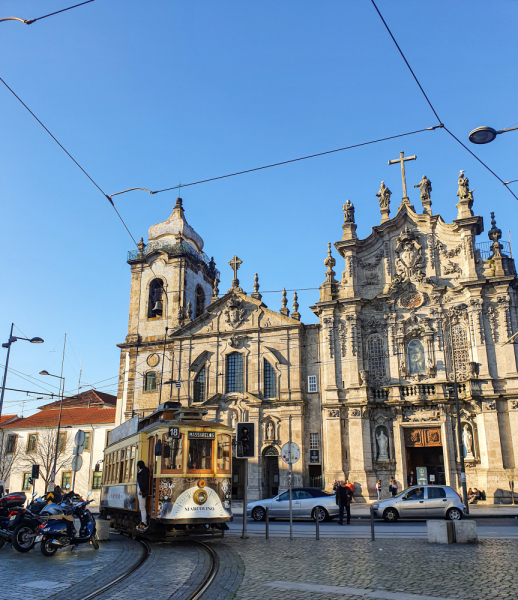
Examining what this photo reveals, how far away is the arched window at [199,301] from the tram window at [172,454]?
27897 millimetres

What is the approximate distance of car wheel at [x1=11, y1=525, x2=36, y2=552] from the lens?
538 inches

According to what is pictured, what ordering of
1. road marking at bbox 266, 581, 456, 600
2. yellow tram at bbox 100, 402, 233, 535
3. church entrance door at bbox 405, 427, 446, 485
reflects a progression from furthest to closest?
church entrance door at bbox 405, 427, 446, 485, yellow tram at bbox 100, 402, 233, 535, road marking at bbox 266, 581, 456, 600

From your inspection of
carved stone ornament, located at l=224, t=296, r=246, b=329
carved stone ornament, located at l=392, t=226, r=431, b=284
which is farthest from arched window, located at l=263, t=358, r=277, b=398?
carved stone ornament, located at l=392, t=226, r=431, b=284

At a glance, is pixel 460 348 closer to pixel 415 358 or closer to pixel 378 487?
pixel 415 358

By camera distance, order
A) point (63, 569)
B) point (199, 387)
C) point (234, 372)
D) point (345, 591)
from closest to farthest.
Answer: point (345, 591) → point (63, 569) → point (234, 372) → point (199, 387)

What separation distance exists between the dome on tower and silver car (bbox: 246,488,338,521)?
25.2 m

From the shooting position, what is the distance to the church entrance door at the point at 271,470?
34362 mm

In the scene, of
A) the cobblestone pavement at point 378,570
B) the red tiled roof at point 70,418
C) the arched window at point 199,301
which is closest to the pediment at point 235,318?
the arched window at point 199,301

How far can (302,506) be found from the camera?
894 inches

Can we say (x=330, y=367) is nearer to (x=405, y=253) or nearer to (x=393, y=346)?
(x=393, y=346)

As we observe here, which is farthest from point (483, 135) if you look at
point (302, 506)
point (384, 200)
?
point (384, 200)

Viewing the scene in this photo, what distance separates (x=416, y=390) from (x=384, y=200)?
12.8 m

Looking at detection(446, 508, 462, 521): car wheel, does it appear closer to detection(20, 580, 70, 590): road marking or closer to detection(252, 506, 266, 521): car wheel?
detection(252, 506, 266, 521): car wheel

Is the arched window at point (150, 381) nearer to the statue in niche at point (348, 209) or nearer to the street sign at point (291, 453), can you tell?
the statue in niche at point (348, 209)
